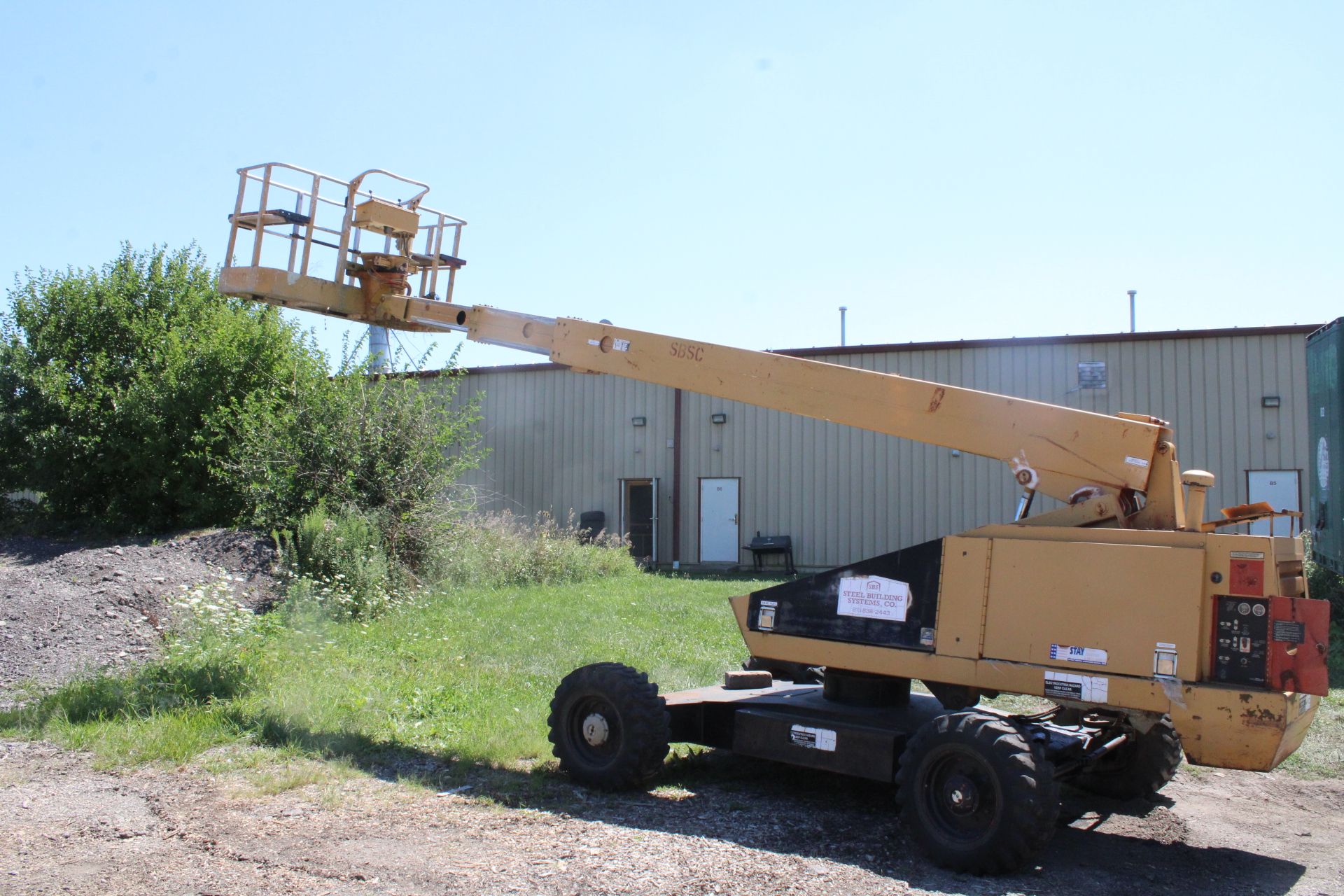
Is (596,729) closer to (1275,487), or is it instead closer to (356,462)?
(356,462)

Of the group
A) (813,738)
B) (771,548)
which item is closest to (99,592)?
(813,738)

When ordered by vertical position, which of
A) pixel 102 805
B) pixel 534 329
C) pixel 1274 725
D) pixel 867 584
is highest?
pixel 534 329

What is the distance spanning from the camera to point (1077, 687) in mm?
5285

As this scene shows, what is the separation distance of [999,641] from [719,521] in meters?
17.4

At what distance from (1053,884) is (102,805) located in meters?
5.19

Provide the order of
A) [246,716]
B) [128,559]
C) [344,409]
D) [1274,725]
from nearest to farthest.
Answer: [1274,725]
[246,716]
[128,559]
[344,409]

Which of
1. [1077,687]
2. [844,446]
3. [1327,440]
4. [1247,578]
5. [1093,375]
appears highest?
[1093,375]

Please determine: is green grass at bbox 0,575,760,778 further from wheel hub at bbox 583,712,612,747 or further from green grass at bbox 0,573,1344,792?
wheel hub at bbox 583,712,612,747

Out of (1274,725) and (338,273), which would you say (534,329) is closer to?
(338,273)

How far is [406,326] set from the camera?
27.5ft

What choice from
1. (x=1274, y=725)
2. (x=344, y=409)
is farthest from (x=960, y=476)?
(x=1274, y=725)

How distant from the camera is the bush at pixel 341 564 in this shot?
41.2 ft

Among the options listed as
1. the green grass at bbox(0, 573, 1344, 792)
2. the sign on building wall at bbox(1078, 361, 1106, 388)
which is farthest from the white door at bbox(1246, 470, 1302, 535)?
the green grass at bbox(0, 573, 1344, 792)

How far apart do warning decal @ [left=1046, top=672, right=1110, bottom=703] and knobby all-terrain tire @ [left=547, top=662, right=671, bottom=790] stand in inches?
92.4
